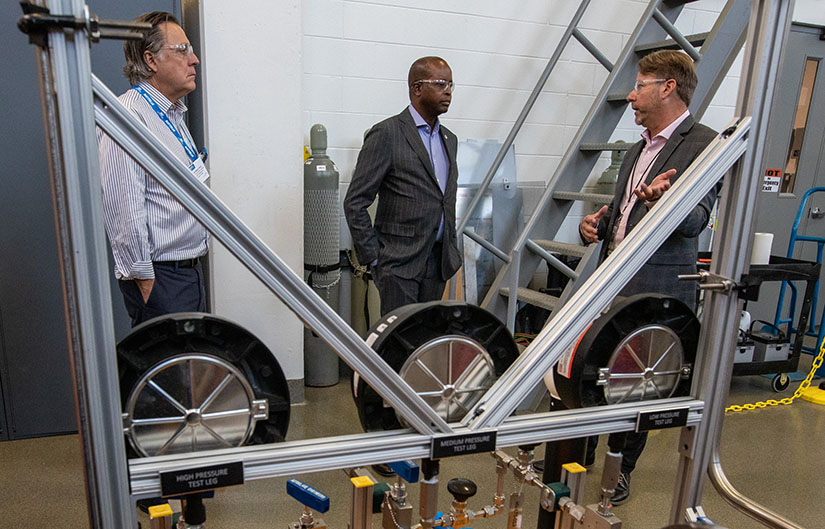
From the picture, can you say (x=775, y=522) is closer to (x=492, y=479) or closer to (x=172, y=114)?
(x=492, y=479)

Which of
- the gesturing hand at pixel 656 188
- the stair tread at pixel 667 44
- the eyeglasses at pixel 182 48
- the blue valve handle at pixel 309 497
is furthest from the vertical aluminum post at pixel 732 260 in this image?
the stair tread at pixel 667 44

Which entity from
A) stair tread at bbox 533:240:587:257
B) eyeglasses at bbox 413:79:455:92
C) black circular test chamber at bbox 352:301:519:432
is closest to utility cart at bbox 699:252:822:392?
stair tread at bbox 533:240:587:257

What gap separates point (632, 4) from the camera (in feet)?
12.1

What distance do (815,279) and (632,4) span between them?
188cm

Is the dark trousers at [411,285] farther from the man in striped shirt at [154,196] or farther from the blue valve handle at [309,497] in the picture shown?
the blue valve handle at [309,497]

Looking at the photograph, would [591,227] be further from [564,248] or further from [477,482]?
[477,482]

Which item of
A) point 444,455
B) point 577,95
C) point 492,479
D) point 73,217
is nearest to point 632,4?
point 577,95

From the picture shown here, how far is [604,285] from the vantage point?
45.1 inches

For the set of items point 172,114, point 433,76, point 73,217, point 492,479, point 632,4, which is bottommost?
point 492,479

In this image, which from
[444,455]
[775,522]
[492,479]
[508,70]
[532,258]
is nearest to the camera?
[444,455]

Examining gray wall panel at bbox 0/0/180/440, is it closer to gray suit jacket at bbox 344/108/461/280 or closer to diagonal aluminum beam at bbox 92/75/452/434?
gray suit jacket at bbox 344/108/461/280

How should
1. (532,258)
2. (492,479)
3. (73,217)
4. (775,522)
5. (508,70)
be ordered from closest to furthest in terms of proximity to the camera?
1. (73,217)
2. (775,522)
3. (492,479)
4. (532,258)
5. (508,70)

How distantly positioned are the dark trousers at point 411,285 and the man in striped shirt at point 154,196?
32.9 inches

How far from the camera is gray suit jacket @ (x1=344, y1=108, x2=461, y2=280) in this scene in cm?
239
